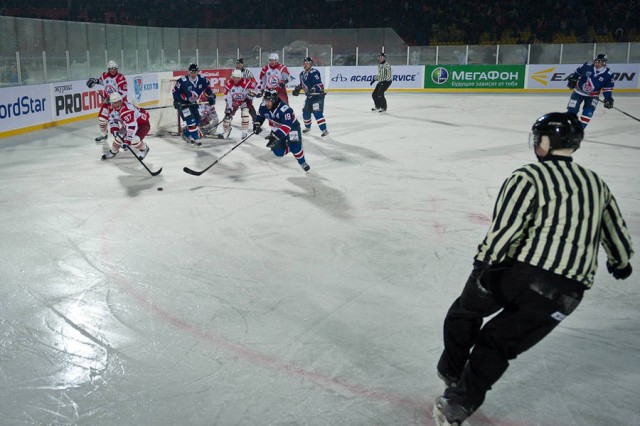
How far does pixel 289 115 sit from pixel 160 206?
226 centimetres

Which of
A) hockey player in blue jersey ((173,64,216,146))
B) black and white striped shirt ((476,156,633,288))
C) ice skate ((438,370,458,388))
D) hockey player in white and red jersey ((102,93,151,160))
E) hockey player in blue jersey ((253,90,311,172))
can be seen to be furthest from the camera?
hockey player in blue jersey ((173,64,216,146))

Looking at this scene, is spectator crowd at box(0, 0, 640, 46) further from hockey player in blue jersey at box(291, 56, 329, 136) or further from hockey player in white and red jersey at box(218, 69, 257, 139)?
hockey player in white and red jersey at box(218, 69, 257, 139)

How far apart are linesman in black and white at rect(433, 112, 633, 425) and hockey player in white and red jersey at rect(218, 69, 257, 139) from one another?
871 cm

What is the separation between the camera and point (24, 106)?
1108 cm

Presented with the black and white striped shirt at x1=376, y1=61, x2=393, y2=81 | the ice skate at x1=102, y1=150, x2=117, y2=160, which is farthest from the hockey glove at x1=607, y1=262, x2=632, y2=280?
the black and white striped shirt at x1=376, y1=61, x2=393, y2=81

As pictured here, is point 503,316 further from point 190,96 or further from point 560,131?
point 190,96

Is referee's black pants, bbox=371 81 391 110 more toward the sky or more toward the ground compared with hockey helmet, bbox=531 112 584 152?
more toward the ground

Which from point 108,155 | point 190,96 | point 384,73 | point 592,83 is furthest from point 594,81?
point 108,155

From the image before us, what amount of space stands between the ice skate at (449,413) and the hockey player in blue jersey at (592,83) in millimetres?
9504

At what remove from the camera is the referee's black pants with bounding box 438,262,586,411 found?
2270mm

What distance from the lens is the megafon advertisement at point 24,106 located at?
34.6 feet

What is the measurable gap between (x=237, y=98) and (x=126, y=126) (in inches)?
113

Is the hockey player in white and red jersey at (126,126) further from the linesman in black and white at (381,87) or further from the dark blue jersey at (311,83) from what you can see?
the linesman in black and white at (381,87)

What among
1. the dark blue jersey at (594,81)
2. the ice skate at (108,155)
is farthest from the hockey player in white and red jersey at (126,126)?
the dark blue jersey at (594,81)
